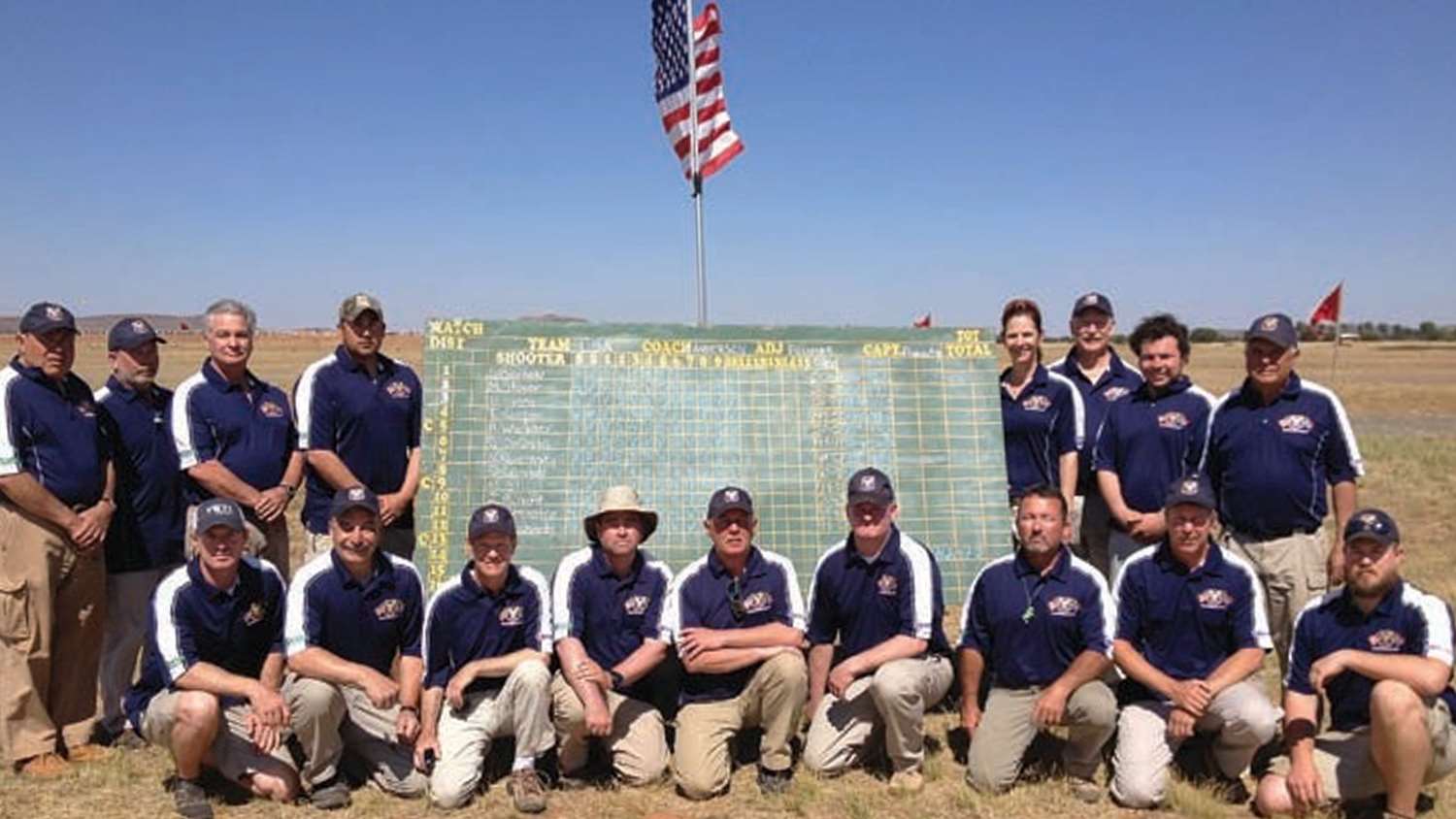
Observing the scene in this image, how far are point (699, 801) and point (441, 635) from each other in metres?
1.50

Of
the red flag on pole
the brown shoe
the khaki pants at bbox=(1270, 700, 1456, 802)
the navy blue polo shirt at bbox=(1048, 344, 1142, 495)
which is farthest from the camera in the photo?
the red flag on pole

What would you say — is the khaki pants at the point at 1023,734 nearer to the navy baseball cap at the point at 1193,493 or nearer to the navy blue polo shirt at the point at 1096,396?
the navy baseball cap at the point at 1193,493

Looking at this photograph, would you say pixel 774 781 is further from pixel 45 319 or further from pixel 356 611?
pixel 45 319

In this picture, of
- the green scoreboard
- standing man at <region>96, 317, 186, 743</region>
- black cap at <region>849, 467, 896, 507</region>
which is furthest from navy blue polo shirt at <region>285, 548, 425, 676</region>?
black cap at <region>849, 467, 896, 507</region>

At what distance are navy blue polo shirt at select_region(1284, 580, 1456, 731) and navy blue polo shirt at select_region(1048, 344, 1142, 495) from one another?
1.69 m

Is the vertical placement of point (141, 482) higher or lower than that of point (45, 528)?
higher

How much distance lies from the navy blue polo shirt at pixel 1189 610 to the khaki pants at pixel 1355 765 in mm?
513

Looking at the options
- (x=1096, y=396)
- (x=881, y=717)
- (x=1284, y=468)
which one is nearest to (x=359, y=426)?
(x=881, y=717)

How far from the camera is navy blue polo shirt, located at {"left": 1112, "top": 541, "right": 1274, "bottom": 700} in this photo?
520cm

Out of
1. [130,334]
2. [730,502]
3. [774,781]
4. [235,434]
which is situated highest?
[130,334]

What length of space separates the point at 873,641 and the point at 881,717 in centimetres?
38

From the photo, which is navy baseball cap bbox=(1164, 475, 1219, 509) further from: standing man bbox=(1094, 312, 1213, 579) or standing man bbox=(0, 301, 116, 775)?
standing man bbox=(0, 301, 116, 775)

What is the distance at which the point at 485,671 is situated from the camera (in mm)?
5355

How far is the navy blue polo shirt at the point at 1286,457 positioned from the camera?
18.2ft
